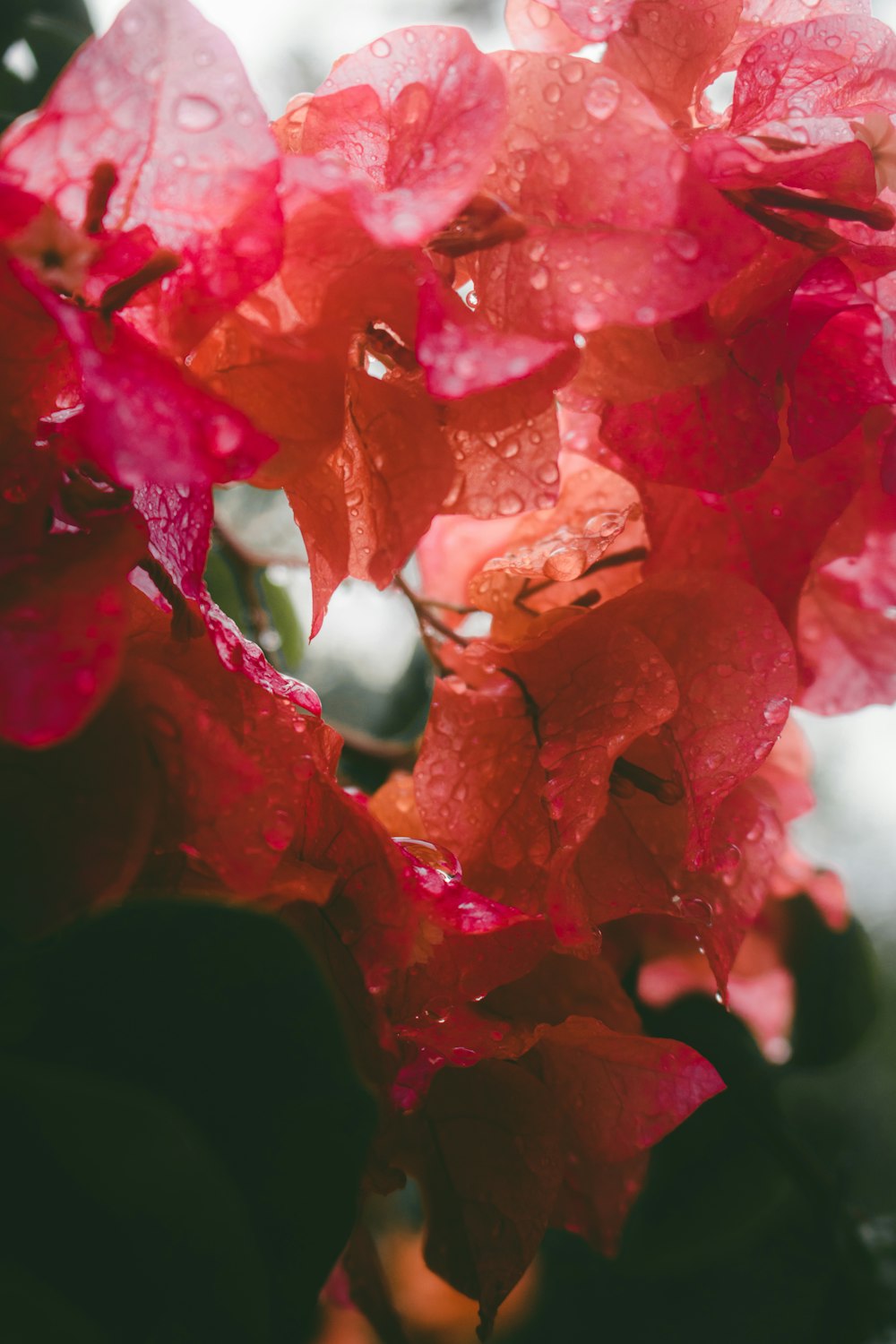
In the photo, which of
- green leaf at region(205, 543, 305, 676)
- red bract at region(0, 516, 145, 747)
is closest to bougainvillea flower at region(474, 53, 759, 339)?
red bract at region(0, 516, 145, 747)

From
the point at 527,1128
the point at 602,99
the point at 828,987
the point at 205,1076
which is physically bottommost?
the point at 828,987

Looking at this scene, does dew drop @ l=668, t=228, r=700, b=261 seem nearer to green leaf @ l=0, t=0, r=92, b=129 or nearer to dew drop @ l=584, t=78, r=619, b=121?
dew drop @ l=584, t=78, r=619, b=121

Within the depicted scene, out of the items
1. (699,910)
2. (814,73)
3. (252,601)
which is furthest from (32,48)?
(699,910)

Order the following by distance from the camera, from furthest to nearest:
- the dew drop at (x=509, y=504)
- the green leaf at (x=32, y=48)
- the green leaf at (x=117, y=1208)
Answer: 1. the green leaf at (x=32, y=48)
2. the dew drop at (x=509, y=504)
3. the green leaf at (x=117, y=1208)

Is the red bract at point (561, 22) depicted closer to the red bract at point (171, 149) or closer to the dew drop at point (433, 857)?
the red bract at point (171, 149)

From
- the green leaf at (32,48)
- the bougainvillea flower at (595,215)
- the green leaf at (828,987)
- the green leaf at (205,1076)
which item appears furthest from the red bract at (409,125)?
the green leaf at (828,987)

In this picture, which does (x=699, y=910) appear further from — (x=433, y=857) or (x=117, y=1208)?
(x=117, y=1208)

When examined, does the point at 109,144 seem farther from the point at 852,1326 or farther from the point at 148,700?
the point at 852,1326

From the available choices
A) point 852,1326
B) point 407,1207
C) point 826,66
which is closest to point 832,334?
point 826,66
